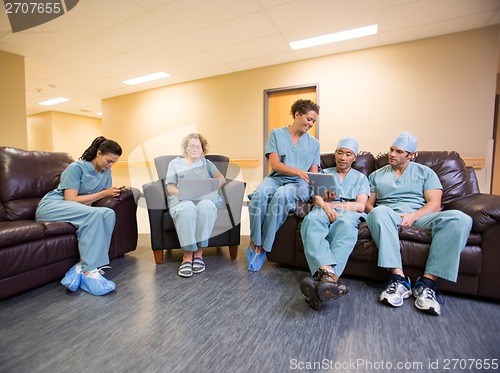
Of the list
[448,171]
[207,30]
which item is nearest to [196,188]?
[448,171]

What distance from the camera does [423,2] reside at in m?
2.58

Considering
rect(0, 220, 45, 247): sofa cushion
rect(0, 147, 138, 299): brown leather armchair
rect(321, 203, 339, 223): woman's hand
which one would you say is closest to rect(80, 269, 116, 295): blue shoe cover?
rect(0, 147, 138, 299): brown leather armchair

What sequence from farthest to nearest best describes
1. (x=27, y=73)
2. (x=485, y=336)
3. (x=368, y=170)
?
(x=27, y=73) < (x=368, y=170) < (x=485, y=336)

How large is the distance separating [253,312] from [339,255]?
61cm

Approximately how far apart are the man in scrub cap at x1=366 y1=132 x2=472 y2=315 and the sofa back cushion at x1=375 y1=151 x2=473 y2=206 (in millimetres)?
149

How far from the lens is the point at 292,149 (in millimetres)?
2148

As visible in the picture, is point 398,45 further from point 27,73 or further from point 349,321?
point 27,73

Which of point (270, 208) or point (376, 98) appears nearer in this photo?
point (270, 208)

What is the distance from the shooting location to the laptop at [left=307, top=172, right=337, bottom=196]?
1.81 m

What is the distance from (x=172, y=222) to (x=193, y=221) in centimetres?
23

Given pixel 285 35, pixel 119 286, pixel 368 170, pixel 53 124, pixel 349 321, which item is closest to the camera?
pixel 349 321

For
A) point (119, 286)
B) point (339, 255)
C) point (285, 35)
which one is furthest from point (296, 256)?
point (285, 35)

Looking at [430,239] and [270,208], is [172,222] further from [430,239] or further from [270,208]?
[430,239]

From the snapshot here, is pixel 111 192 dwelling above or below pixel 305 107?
below
